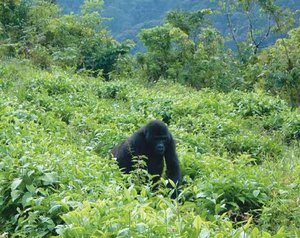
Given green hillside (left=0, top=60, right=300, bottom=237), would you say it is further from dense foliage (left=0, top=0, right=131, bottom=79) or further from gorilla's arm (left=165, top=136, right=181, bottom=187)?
dense foliage (left=0, top=0, right=131, bottom=79)

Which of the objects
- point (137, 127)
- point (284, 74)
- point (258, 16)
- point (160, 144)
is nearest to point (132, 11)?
point (258, 16)

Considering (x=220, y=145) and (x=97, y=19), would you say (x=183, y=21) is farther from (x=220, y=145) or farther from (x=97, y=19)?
(x=220, y=145)

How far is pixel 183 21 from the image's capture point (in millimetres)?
21016

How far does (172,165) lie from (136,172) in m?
1.25

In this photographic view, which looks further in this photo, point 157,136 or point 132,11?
point 132,11

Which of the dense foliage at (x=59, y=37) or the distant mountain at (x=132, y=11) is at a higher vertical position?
the dense foliage at (x=59, y=37)

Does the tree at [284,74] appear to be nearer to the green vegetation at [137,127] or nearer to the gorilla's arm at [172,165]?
the green vegetation at [137,127]

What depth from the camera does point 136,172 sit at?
5371 mm

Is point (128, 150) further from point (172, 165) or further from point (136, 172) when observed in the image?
point (136, 172)

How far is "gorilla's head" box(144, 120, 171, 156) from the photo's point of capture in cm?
661

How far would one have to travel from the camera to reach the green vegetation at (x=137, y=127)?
4023 millimetres

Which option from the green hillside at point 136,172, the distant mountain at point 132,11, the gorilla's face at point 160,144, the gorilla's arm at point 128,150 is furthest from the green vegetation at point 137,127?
the distant mountain at point 132,11

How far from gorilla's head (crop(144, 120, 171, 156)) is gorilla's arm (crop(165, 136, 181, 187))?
0.07m

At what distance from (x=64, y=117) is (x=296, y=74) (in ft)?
28.2
